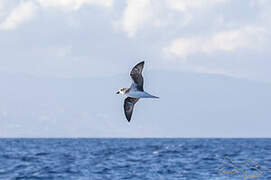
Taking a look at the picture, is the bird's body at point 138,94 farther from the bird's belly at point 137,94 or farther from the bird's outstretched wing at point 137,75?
the bird's outstretched wing at point 137,75

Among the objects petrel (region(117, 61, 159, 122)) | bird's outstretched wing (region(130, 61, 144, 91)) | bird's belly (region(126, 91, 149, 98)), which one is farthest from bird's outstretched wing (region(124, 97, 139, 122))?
bird's belly (region(126, 91, 149, 98))

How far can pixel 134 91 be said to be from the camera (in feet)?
41.5

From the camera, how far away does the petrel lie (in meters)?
12.4

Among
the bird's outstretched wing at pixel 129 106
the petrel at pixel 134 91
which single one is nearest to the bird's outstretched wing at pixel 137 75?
the petrel at pixel 134 91

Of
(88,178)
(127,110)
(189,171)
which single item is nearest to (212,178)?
(189,171)

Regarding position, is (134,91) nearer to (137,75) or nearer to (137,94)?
(137,94)

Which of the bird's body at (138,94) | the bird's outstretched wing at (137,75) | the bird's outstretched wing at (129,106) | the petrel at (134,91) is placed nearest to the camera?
the bird's body at (138,94)

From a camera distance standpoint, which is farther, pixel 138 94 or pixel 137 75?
pixel 137 75

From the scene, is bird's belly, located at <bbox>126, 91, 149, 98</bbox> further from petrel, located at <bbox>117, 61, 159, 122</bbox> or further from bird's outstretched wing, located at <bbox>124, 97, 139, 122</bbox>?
bird's outstretched wing, located at <bbox>124, 97, 139, 122</bbox>

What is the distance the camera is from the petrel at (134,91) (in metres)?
Result: 12.4

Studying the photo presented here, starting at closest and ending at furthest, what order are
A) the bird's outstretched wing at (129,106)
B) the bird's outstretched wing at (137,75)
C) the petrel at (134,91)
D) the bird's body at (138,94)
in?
the bird's body at (138,94)
the petrel at (134,91)
the bird's outstretched wing at (137,75)
the bird's outstretched wing at (129,106)

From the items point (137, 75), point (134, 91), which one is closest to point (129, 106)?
point (137, 75)

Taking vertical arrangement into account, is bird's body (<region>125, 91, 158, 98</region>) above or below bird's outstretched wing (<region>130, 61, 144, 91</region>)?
below

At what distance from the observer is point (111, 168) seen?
45906 mm
